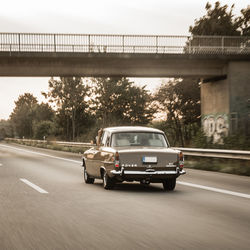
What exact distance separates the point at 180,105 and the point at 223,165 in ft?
95.2

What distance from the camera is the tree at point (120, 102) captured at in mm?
72250

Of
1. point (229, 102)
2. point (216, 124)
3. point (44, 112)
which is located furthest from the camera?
point (44, 112)

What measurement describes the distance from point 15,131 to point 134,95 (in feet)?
195

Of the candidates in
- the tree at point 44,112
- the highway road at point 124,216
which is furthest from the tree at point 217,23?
the tree at point 44,112

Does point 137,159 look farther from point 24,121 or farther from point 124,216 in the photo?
point 24,121

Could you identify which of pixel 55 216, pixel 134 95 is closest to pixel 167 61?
pixel 55 216

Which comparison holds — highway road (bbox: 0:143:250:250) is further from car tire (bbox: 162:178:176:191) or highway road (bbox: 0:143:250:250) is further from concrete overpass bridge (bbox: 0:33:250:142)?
concrete overpass bridge (bbox: 0:33:250:142)

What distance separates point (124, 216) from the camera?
7.56 meters

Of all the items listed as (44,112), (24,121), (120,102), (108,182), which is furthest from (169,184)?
(24,121)

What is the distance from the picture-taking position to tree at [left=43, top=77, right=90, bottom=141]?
7488cm

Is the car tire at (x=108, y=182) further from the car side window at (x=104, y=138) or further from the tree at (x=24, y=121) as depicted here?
the tree at (x=24, y=121)

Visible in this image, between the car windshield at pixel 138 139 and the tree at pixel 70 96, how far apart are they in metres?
62.2

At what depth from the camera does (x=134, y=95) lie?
74250 millimetres

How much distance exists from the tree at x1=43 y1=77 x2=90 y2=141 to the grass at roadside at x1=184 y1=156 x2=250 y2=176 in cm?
5510
